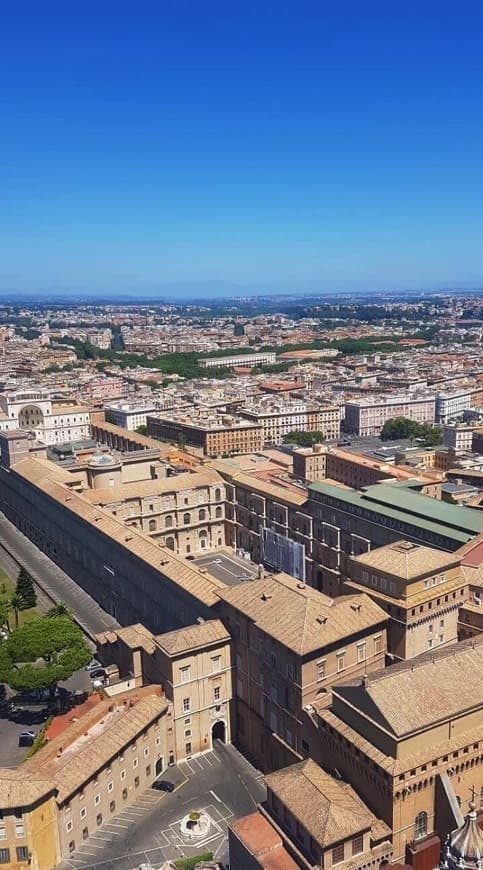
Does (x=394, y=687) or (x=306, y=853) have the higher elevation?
(x=394, y=687)

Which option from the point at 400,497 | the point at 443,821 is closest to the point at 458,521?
the point at 400,497

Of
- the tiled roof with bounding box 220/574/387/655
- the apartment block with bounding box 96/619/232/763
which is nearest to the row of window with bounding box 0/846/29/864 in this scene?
the apartment block with bounding box 96/619/232/763

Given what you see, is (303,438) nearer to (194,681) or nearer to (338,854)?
(194,681)

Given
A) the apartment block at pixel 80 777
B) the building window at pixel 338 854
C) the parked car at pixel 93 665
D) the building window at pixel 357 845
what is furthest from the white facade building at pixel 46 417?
the building window at pixel 338 854

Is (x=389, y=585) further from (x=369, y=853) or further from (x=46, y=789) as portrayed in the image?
(x=46, y=789)

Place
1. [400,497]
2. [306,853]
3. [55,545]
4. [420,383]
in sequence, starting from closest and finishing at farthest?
[306,853]
[400,497]
[55,545]
[420,383]

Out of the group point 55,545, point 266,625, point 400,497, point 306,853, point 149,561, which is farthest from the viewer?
point 55,545

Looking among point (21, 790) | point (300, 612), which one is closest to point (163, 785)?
point (21, 790)
